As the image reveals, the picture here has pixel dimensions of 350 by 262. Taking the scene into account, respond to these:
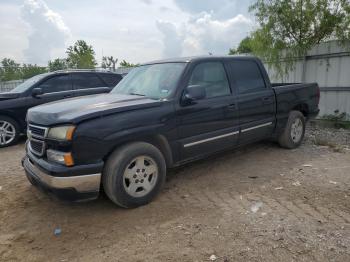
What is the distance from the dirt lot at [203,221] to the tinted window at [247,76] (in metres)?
1.34

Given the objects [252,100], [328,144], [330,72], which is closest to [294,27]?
[330,72]

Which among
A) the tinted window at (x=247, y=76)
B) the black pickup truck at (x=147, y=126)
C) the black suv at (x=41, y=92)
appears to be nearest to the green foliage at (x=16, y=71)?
the black suv at (x=41, y=92)

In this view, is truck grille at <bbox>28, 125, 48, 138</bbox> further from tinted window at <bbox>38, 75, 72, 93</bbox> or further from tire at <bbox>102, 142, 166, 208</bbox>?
tinted window at <bbox>38, 75, 72, 93</bbox>

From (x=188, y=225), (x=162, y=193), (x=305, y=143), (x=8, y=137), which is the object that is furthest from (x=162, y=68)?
(x=8, y=137)

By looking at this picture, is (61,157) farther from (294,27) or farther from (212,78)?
(294,27)

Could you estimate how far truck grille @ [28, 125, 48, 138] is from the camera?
Result: 3.31 m

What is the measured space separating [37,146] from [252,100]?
3264 millimetres

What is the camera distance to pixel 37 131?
347 centimetres

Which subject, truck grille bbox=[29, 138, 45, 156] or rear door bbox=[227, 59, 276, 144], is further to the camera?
rear door bbox=[227, 59, 276, 144]

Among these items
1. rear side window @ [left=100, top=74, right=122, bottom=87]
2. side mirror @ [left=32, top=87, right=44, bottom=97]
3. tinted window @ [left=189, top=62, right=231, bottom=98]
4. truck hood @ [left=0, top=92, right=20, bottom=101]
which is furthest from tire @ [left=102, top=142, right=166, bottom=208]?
rear side window @ [left=100, top=74, right=122, bottom=87]

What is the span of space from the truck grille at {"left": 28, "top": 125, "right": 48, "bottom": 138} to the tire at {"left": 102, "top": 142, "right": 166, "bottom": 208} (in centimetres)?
77

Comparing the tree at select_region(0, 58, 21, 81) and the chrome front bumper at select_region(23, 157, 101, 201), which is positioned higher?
the tree at select_region(0, 58, 21, 81)

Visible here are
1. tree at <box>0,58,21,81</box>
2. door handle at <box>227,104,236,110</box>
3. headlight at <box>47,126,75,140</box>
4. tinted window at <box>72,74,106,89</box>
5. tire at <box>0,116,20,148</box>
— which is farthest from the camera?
tree at <box>0,58,21,81</box>

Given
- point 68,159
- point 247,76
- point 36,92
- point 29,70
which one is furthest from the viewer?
point 29,70
